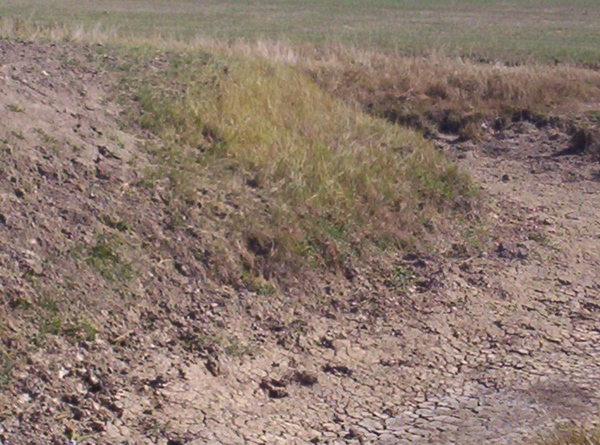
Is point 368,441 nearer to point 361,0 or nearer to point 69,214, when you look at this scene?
point 69,214

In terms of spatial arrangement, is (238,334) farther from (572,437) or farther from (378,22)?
(378,22)

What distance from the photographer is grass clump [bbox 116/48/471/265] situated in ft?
23.3

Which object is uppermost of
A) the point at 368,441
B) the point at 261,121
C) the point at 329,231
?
the point at 261,121

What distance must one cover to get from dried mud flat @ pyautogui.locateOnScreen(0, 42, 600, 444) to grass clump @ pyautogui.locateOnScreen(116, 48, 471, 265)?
0.37 metres

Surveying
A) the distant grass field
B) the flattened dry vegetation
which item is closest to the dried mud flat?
the flattened dry vegetation

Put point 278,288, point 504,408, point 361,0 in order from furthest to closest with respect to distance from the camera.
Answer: point 361,0
point 278,288
point 504,408

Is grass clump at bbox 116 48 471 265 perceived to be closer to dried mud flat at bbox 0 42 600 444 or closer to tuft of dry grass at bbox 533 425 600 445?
dried mud flat at bbox 0 42 600 444

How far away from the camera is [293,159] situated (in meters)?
→ 8.09

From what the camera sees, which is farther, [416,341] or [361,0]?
[361,0]

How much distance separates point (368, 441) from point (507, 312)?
2.33m

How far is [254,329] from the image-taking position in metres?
5.88

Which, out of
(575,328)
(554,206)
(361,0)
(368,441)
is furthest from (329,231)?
(361,0)

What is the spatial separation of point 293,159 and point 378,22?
39249 mm

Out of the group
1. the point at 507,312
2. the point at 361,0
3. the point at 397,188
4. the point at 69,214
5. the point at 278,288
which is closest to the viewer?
the point at 69,214
